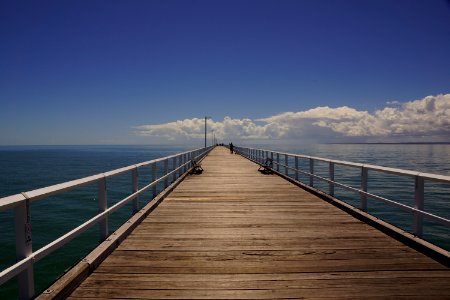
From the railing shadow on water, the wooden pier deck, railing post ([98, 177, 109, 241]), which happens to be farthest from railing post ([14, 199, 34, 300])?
the railing shadow on water

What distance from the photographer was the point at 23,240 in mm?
3150

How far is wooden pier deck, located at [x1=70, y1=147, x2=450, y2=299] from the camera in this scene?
12.5 feet

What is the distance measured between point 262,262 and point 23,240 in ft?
9.91

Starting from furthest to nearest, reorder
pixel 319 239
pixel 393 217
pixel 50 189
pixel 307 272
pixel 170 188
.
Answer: pixel 393 217 → pixel 170 188 → pixel 319 239 → pixel 307 272 → pixel 50 189

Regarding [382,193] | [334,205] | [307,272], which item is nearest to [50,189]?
[307,272]

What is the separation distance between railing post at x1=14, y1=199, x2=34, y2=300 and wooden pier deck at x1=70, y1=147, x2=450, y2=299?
58cm

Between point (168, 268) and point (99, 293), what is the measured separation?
1.00 metres

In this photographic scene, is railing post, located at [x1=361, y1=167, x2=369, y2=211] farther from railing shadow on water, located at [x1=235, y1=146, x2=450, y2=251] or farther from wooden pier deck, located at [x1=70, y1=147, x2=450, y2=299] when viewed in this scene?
wooden pier deck, located at [x1=70, y1=147, x2=450, y2=299]

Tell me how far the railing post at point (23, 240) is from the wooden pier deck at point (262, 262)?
579 millimetres

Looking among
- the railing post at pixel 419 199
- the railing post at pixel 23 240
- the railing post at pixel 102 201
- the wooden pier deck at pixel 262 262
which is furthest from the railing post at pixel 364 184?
the railing post at pixel 23 240

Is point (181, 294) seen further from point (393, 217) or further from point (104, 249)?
point (393, 217)

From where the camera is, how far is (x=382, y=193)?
104 ft

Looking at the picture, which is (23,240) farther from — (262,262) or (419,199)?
(419,199)

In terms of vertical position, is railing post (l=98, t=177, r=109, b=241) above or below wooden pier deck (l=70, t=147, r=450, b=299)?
above
